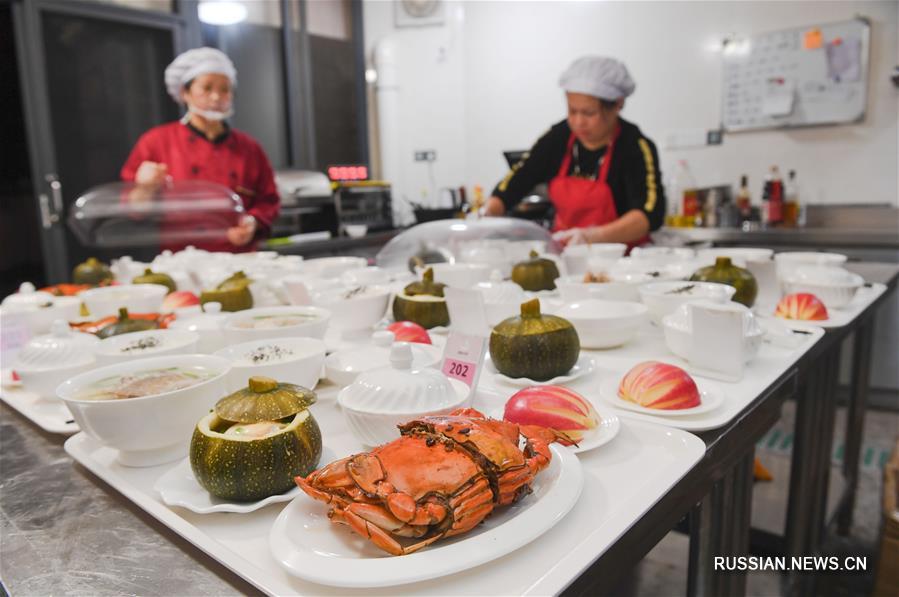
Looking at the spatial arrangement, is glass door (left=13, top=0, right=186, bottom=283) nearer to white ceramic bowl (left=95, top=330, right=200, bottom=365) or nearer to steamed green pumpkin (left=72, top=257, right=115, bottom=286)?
steamed green pumpkin (left=72, top=257, right=115, bottom=286)

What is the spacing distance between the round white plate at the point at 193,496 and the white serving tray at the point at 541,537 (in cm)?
2

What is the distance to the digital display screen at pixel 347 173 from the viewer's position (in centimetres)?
559

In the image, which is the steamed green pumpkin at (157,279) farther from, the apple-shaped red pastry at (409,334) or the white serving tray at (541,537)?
the white serving tray at (541,537)

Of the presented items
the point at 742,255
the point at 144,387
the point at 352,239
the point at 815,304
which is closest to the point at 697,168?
the point at 352,239

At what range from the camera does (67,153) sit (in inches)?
163

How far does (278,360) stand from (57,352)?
46cm

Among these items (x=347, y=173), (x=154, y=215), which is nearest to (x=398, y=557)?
(x=154, y=215)

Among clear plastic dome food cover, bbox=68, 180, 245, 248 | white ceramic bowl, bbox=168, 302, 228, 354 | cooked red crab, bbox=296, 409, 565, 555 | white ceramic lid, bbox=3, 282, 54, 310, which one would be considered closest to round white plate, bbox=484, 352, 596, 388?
cooked red crab, bbox=296, 409, 565, 555

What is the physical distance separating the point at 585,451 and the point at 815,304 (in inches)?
40.8

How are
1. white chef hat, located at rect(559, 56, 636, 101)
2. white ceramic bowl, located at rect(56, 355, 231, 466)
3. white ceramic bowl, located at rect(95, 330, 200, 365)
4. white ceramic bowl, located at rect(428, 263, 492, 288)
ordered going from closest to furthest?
white ceramic bowl, located at rect(56, 355, 231, 466) < white ceramic bowl, located at rect(95, 330, 200, 365) < white ceramic bowl, located at rect(428, 263, 492, 288) < white chef hat, located at rect(559, 56, 636, 101)

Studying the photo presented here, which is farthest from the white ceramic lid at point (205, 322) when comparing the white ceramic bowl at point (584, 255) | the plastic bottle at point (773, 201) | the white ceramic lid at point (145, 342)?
the plastic bottle at point (773, 201)

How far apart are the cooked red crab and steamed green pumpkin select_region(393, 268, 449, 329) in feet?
2.81

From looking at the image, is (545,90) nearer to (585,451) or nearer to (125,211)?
(125,211)

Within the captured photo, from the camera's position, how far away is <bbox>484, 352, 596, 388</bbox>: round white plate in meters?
1.17
